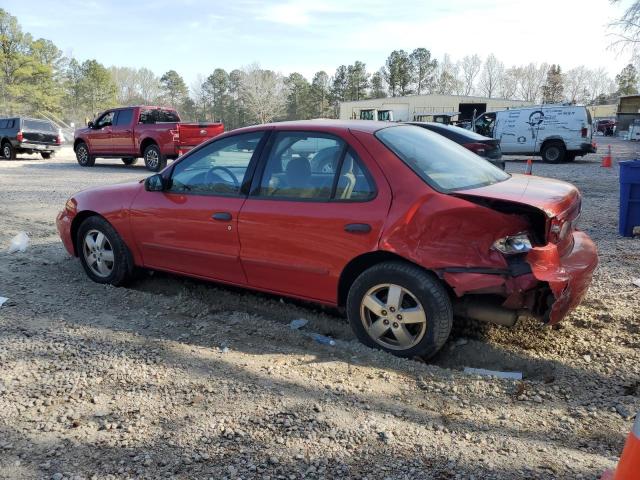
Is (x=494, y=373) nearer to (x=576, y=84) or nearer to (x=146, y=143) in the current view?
(x=146, y=143)

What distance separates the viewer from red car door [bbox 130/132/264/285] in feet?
13.5

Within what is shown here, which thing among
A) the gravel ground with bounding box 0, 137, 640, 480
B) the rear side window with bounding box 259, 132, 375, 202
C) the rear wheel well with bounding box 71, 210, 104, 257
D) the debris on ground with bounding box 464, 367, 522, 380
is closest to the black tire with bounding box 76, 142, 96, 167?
the rear wheel well with bounding box 71, 210, 104, 257

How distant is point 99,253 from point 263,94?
75292mm

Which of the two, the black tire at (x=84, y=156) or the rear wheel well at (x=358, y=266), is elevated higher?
the black tire at (x=84, y=156)

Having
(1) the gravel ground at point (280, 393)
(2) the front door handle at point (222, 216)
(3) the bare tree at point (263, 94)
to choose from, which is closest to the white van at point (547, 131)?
(1) the gravel ground at point (280, 393)

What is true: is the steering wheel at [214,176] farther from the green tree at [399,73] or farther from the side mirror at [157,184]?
the green tree at [399,73]

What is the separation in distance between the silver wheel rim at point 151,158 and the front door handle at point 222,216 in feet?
40.9

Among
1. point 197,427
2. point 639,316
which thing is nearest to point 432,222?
point 197,427

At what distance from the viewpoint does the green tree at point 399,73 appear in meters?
84.6

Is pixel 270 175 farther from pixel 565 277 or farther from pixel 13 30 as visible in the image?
pixel 13 30

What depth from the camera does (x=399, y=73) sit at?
84625 mm

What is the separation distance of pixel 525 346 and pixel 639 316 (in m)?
1.17

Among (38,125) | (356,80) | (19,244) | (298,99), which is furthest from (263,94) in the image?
(19,244)

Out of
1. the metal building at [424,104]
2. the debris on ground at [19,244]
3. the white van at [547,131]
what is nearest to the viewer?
the debris on ground at [19,244]
